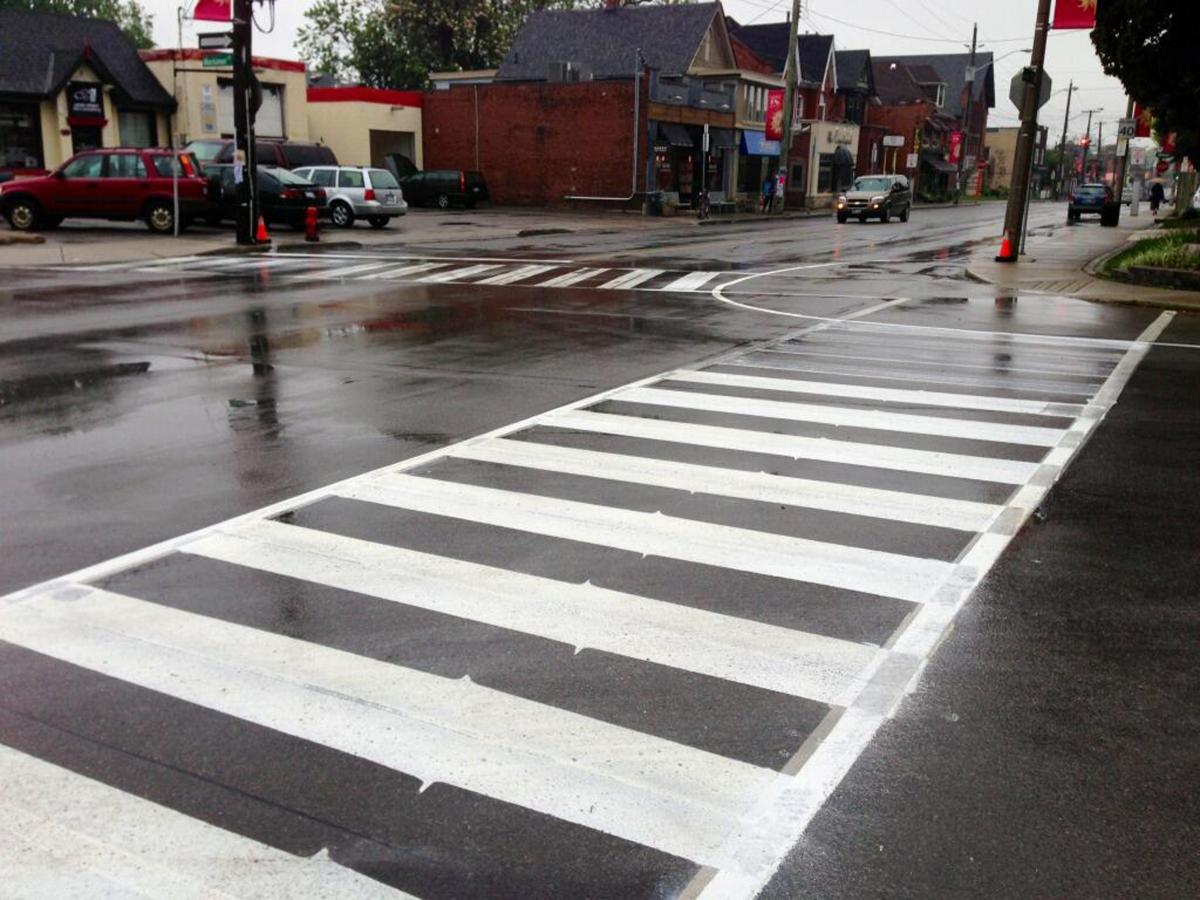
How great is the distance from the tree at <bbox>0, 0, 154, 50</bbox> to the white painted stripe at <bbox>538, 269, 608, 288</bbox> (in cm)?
6164

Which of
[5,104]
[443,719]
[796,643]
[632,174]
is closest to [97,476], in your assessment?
[443,719]

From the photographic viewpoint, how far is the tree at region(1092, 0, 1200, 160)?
2106cm

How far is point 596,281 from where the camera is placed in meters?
20.8

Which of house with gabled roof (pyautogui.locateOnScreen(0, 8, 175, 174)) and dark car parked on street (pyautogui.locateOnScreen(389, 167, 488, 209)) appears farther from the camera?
dark car parked on street (pyautogui.locateOnScreen(389, 167, 488, 209))

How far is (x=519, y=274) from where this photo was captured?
21.9 m

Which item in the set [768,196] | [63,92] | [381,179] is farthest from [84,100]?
[768,196]

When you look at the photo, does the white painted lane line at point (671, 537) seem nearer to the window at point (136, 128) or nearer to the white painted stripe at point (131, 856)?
the white painted stripe at point (131, 856)

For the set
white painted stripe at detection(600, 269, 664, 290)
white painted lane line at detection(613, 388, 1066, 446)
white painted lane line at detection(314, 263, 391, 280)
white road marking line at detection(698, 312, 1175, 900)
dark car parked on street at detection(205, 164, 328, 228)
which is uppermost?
dark car parked on street at detection(205, 164, 328, 228)

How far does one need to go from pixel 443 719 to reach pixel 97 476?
4.31m

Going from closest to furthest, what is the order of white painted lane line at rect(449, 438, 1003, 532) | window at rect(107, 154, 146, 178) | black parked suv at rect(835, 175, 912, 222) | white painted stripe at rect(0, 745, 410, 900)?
white painted stripe at rect(0, 745, 410, 900) < white painted lane line at rect(449, 438, 1003, 532) < window at rect(107, 154, 146, 178) < black parked suv at rect(835, 175, 912, 222)

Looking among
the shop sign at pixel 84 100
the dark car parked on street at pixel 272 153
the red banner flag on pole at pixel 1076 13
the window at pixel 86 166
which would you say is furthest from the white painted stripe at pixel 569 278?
the shop sign at pixel 84 100

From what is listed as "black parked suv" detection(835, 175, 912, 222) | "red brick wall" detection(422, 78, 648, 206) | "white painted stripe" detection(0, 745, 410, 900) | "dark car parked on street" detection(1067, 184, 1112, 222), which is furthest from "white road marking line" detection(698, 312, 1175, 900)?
"dark car parked on street" detection(1067, 184, 1112, 222)

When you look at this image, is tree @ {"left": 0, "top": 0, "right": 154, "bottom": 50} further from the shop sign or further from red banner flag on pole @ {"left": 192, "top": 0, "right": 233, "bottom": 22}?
red banner flag on pole @ {"left": 192, "top": 0, "right": 233, "bottom": 22}

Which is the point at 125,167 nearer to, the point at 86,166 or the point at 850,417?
the point at 86,166
